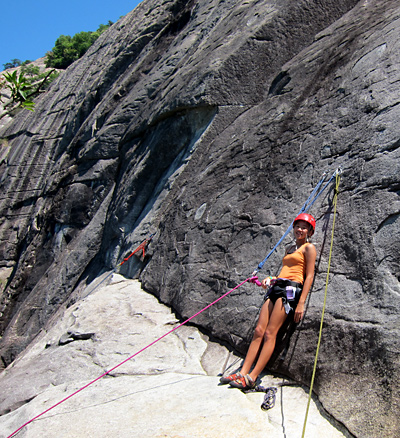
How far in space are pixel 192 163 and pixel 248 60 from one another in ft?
7.70

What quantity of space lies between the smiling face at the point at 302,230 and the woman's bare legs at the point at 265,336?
64 cm

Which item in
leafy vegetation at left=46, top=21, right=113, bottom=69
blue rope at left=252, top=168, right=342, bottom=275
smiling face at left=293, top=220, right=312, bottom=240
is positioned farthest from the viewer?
leafy vegetation at left=46, top=21, right=113, bottom=69

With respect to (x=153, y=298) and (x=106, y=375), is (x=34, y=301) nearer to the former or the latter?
(x=153, y=298)

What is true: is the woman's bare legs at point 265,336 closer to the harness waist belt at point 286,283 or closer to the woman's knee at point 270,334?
the woman's knee at point 270,334

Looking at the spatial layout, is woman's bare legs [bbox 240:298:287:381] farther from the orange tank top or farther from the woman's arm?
the orange tank top

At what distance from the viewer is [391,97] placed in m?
4.26

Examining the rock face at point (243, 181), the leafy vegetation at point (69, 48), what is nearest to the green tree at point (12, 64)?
the leafy vegetation at point (69, 48)

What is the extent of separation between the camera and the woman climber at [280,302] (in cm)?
364

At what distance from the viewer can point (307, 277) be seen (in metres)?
3.74

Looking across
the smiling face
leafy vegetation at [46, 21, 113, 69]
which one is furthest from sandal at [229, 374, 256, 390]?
leafy vegetation at [46, 21, 113, 69]

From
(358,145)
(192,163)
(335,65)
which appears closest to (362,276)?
(358,145)

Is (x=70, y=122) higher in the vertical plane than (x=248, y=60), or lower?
→ higher

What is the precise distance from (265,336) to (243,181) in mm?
2405

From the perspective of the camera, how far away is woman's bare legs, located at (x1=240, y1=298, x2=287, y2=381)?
12.0 feet
